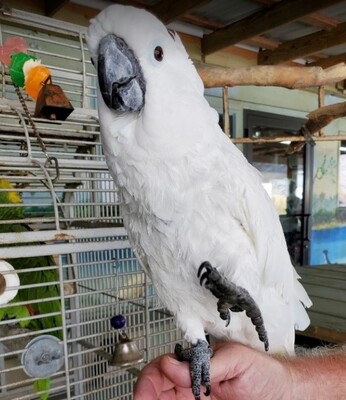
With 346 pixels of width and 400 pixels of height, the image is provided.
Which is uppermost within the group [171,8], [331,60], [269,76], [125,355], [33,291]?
[331,60]

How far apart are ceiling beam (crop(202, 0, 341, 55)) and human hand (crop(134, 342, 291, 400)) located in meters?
1.24

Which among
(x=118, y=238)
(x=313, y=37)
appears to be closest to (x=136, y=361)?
(x=118, y=238)

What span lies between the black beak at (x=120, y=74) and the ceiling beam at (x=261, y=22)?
3.81 ft

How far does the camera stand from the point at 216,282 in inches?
22.7

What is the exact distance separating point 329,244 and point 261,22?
8.23 ft

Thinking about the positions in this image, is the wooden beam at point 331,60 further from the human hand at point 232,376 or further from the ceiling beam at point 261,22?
the human hand at point 232,376

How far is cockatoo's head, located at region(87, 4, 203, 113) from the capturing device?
0.49 meters

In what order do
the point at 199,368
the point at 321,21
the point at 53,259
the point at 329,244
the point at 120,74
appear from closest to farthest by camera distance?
the point at 120,74 < the point at 199,368 < the point at 53,259 < the point at 321,21 < the point at 329,244

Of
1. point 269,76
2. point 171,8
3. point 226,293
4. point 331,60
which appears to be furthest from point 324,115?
point 331,60

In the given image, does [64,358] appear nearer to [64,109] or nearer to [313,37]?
[64,109]

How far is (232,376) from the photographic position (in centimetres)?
64

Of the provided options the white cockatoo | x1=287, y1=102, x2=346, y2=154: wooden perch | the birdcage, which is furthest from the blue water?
the white cockatoo

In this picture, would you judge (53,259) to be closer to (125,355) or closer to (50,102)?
(125,355)

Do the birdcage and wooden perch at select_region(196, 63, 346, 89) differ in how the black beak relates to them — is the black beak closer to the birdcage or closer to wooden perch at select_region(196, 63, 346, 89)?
the birdcage
